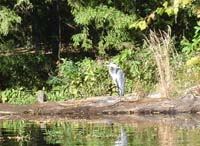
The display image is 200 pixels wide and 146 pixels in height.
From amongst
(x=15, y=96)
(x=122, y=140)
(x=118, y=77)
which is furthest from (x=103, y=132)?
(x=15, y=96)

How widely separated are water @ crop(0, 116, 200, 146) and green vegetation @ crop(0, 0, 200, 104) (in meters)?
3.52

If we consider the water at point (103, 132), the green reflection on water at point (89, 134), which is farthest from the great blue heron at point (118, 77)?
the green reflection on water at point (89, 134)

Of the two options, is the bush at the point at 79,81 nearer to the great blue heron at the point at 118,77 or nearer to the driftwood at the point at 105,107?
the great blue heron at the point at 118,77

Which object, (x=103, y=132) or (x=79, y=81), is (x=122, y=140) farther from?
(x=79, y=81)

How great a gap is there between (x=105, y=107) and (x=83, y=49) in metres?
7.61

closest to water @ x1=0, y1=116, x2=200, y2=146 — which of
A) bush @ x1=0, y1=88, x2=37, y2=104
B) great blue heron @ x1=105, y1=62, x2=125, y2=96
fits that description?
great blue heron @ x1=105, y1=62, x2=125, y2=96

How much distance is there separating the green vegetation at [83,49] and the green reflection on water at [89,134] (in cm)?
433

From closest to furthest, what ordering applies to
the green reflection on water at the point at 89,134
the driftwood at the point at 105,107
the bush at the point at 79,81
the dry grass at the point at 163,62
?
the green reflection on water at the point at 89,134 < the driftwood at the point at 105,107 < the dry grass at the point at 163,62 < the bush at the point at 79,81

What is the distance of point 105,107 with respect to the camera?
1432cm

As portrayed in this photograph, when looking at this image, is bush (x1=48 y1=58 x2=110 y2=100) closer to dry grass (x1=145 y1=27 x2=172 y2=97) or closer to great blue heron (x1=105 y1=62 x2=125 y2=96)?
great blue heron (x1=105 y1=62 x2=125 y2=96)

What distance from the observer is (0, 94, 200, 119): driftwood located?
45.6 ft

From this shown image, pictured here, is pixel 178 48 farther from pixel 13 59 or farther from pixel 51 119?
pixel 51 119

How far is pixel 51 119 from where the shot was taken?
1341 centimetres

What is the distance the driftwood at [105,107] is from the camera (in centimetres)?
1391
